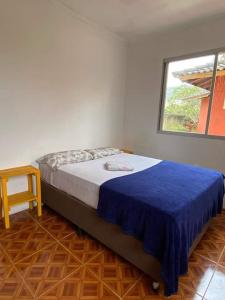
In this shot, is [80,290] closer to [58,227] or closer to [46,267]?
[46,267]

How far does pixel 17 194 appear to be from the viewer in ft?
8.12

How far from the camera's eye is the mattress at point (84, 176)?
6.30 feet

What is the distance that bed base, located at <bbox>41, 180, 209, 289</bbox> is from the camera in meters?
1.49

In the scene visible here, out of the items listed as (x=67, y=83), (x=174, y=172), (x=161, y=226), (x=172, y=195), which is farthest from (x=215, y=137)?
(x=67, y=83)

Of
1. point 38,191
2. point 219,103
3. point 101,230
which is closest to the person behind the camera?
point 101,230

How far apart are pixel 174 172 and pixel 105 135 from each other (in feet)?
5.81

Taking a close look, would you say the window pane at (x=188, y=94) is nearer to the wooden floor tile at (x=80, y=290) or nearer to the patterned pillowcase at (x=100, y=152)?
the patterned pillowcase at (x=100, y=152)

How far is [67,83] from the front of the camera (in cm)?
287

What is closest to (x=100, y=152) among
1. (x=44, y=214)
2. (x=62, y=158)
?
(x=62, y=158)

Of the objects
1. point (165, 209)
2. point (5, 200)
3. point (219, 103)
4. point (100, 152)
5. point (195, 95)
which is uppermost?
point (195, 95)

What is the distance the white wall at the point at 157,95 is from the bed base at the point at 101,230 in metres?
1.44

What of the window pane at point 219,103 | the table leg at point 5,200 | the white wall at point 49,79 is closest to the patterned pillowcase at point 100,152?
the white wall at point 49,79

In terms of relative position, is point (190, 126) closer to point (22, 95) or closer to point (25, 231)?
point (22, 95)

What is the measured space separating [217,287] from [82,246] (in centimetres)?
122
